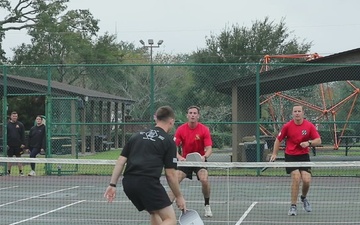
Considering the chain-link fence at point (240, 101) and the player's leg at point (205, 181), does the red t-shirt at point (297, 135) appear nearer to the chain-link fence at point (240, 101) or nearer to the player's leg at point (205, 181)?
the player's leg at point (205, 181)

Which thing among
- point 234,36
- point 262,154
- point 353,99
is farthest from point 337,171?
point 234,36

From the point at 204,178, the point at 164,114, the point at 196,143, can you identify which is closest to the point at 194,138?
the point at 196,143

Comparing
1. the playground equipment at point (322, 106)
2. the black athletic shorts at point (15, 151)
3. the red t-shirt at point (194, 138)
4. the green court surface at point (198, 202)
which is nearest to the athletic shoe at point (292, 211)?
the green court surface at point (198, 202)

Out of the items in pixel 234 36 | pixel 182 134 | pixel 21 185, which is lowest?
pixel 21 185

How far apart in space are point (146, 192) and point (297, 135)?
5.62m

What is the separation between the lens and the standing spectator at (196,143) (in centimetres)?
1252

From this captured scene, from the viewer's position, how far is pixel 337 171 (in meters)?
21.8

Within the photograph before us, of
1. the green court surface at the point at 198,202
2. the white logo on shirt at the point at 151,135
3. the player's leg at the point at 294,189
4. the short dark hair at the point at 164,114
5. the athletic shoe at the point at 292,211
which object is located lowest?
the green court surface at the point at 198,202

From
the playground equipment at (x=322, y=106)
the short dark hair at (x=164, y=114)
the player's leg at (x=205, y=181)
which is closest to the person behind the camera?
the short dark hair at (x=164, y=114)

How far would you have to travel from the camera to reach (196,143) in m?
12.7

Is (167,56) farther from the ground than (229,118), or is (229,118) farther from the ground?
(167,56)

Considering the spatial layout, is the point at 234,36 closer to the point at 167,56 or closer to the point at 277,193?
the point at 167,56

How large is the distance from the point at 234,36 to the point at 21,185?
3539 cm

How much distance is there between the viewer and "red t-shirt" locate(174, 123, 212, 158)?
12641 millimetres
